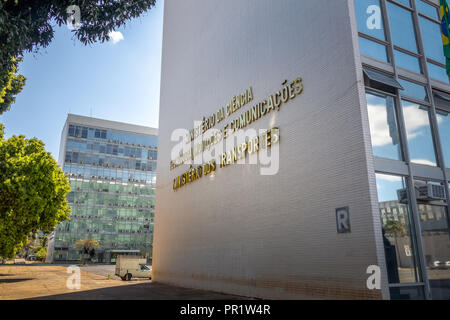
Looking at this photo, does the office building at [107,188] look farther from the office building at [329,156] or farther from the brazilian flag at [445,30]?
the brazilian flag at [445,30]

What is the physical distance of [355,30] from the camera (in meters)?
11.1

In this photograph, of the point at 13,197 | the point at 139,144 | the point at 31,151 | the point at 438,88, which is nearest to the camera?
the point at 438,88

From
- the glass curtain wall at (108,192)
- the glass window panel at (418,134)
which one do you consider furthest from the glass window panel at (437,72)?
the glass curtain wall at (108,192)

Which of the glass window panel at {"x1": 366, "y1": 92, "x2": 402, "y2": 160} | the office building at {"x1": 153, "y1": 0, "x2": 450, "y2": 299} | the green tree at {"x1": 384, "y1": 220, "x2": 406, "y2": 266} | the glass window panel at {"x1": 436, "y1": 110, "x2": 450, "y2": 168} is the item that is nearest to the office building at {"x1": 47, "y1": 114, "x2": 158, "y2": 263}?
the office building at {"x1": 153, "y1": 0, "x2": 450, "y2": 299}

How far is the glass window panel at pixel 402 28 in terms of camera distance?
12.6m

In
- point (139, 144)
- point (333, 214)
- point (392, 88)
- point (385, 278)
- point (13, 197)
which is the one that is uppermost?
point (139, 144)

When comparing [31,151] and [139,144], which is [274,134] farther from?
[139,144]

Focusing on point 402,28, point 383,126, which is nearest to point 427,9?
point 402,28

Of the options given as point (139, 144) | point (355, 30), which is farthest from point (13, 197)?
point (139, 144)

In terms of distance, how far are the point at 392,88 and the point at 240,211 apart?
7711 millimetres

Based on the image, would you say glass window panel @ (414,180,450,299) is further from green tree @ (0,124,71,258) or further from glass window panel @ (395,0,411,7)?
green tree @ (0,124,71,258)

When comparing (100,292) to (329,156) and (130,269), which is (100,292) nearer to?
(130,269)

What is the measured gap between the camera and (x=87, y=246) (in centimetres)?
6231

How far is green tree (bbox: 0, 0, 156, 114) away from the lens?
1154cm
